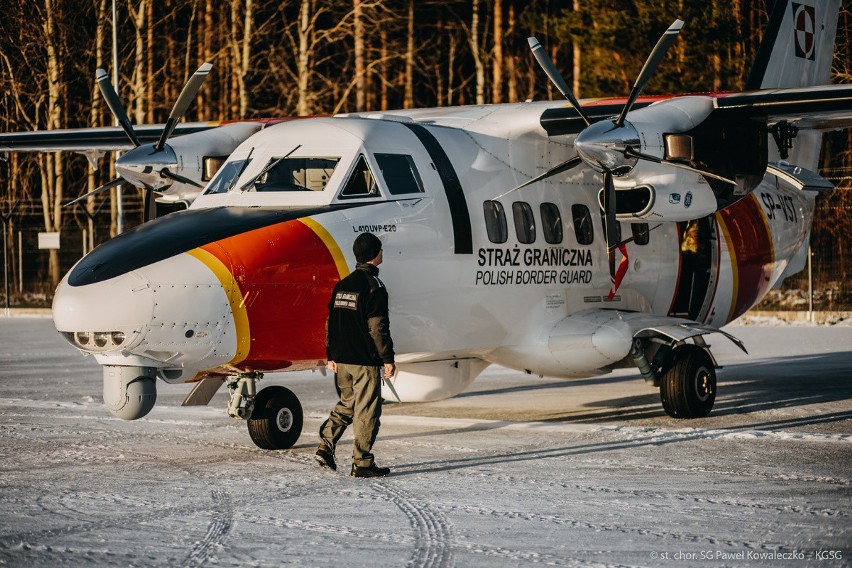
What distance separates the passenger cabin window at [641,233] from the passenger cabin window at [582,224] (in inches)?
18.3

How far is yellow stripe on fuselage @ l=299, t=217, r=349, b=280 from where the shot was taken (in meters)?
9.52

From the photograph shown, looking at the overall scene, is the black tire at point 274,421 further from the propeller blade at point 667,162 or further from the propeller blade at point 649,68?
the propeller blade at point 649,68

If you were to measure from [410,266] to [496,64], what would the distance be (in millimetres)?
28838

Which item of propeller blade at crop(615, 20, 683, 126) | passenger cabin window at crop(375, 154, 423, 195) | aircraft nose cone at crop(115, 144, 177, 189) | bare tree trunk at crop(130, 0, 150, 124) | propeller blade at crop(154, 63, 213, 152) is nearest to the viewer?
passenger cabin window at crop(375, 154, 423, 195)

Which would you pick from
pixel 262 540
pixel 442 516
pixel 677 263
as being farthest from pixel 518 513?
pixel 677 263

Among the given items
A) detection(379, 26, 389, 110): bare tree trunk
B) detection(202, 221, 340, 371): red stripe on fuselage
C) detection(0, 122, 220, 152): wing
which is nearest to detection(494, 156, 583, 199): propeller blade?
detection(202, 221, 340, 371): red stripe on fuselage

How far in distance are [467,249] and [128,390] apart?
3590 mm

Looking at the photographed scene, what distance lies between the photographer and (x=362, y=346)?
27.8 feet

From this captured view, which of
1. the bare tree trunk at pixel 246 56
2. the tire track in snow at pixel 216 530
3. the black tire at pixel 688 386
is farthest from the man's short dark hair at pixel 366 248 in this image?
the bare tree trunk at pixel 246 56

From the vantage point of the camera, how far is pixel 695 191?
38.1 feet

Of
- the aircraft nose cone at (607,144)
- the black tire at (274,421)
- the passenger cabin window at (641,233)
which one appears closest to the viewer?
the black tire at (274,421)

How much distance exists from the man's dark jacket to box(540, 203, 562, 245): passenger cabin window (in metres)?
3.93

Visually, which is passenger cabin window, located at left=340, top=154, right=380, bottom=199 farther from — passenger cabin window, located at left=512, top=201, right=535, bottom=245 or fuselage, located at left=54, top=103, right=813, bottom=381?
passenger cabin window, located at left=512, top=201, right=535, bottom=245

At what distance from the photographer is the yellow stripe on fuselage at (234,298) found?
8.86 meters
